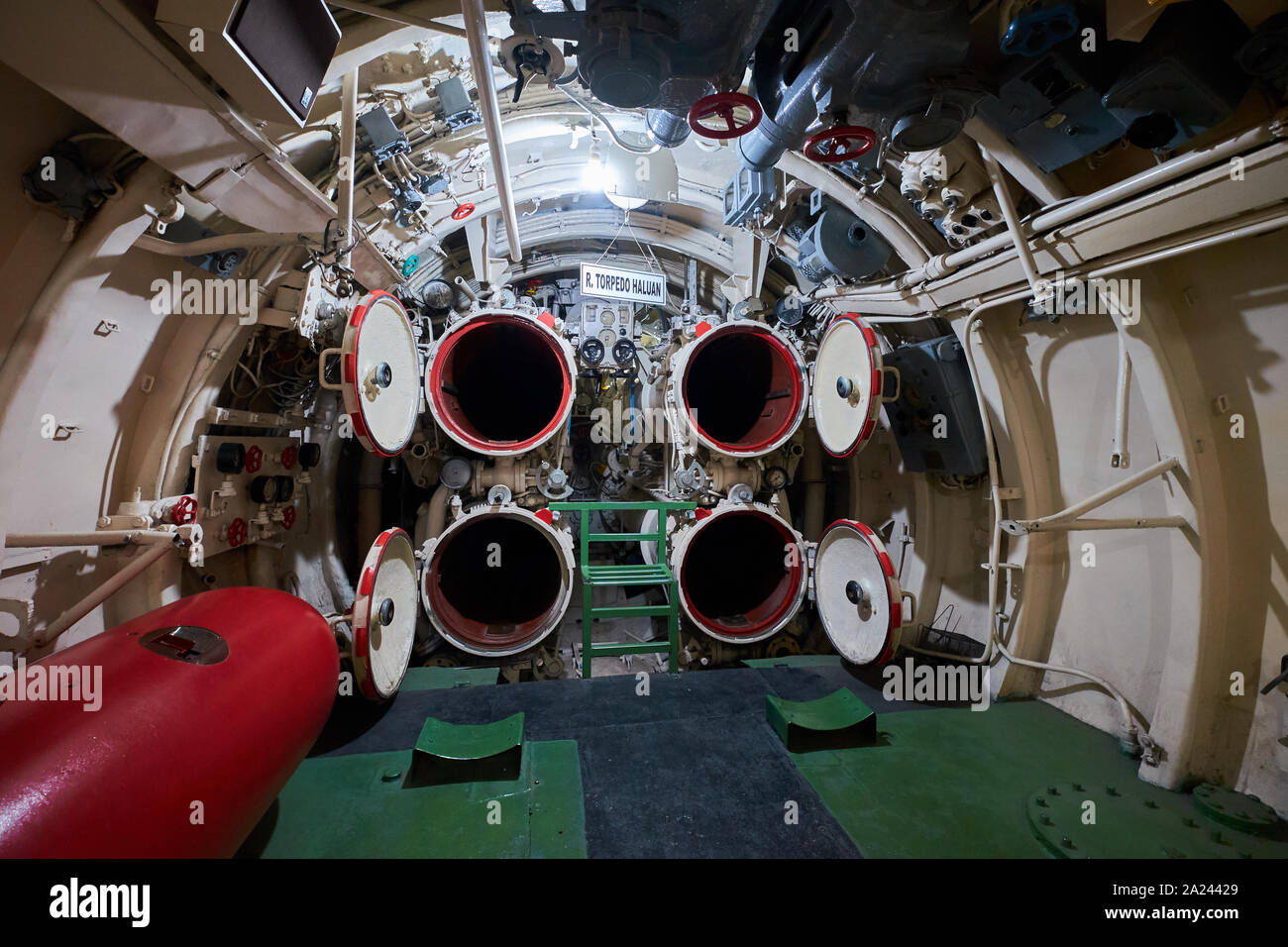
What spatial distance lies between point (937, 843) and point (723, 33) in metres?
3.20

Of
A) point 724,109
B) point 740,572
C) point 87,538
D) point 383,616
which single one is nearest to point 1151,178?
point 724,109

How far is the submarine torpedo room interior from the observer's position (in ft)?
5.03

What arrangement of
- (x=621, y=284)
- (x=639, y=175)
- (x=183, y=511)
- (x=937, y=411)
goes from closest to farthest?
1. (x=183, y=511)
2. (x=937, y=411)
3. (x=639, y=175)
4. (x=621, y=284)

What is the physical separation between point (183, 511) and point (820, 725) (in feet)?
11.4

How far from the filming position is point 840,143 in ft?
6.32

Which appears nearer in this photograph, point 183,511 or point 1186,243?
point 1186,243

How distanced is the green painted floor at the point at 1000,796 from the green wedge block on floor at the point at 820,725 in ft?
0.16

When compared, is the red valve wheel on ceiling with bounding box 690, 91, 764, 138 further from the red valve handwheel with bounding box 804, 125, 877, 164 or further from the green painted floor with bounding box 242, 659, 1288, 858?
the green painted floor with bounding box 242, 659, 1288, 858

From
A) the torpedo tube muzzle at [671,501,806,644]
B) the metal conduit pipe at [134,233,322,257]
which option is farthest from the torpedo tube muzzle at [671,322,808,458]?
the metal conduit pipe at [134,233,322,257]

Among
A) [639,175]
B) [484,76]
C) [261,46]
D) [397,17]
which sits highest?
[639,175]

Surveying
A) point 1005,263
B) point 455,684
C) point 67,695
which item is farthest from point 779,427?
point 67,695

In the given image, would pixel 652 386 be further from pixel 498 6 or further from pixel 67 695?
pixel 67 695

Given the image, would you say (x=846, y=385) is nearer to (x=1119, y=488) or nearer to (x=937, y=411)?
(x=937, y=411)

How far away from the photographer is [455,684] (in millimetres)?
3033
